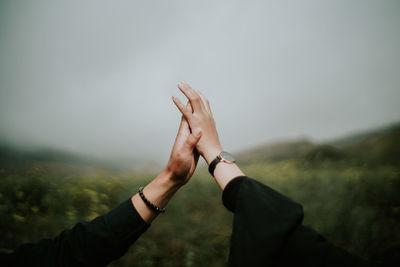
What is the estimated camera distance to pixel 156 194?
1041 mm

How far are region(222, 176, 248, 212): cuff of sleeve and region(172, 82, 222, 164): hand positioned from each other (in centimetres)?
33

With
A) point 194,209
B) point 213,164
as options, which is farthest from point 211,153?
point 194,209

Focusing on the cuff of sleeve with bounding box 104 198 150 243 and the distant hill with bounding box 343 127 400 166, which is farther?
the distant hill with bounding box 343 127 400 166

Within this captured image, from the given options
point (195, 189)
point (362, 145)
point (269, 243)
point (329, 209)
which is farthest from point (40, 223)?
point (362, 145)

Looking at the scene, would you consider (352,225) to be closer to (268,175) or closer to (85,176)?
(268,175)

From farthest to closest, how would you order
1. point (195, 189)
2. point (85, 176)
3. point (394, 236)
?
point (195, 189)
point (85, 176)
point (394, 236)

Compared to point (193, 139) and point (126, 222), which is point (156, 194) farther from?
point (193, 139)

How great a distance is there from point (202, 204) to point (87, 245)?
6.72ft

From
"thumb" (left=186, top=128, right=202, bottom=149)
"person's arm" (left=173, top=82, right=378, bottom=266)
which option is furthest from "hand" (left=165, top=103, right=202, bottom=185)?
"person's arm" (left=173, top=82, right=378, bottom=266)

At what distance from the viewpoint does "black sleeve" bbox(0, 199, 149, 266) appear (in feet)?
2.80

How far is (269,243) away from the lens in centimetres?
69

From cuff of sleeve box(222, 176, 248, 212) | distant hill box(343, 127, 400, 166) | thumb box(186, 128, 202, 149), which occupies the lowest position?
distant hill box(343, 127, 400, 166)

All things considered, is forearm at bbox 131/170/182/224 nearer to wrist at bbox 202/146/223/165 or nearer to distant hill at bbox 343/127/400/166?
wrist at bbox 202/146/223/165

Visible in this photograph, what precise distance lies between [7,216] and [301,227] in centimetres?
270
